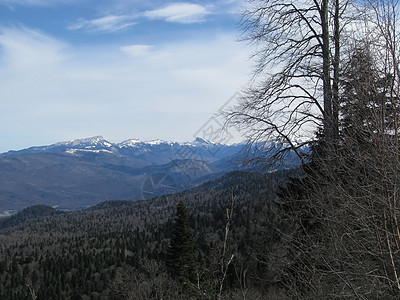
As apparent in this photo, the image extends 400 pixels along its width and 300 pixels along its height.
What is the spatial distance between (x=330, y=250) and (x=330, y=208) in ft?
2.17

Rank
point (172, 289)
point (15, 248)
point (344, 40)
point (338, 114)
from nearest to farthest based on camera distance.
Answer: point (338, 114) → point (344, 40) → point (172, 289) → point (15, 248)

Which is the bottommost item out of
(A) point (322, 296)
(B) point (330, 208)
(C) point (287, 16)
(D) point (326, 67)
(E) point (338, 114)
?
(A) point (322, 296)

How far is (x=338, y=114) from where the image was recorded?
611 centimetres

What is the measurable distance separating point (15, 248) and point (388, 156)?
16514 centimetres

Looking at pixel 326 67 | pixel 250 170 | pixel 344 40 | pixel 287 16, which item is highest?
pixel 287 16

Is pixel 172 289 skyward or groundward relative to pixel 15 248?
skyward

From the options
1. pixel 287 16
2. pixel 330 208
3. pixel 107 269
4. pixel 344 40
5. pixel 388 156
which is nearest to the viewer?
pixel 388 156

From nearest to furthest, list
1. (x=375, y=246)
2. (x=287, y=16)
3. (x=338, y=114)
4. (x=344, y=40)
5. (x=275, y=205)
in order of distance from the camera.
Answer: (x=375, y=246), (x=338, y=114), (x=344, y=40), (x=287, y=16), (x=275, y=205)

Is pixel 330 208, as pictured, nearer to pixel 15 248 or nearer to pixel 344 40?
pixel 344 40

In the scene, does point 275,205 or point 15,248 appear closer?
point 275,205

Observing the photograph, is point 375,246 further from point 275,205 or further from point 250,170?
point 275,205

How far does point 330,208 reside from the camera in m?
5.59

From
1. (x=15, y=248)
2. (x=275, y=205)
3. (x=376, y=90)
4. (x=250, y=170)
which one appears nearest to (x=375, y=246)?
(x=376, y=90)

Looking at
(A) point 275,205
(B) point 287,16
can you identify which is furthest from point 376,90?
(A) point 275,205
